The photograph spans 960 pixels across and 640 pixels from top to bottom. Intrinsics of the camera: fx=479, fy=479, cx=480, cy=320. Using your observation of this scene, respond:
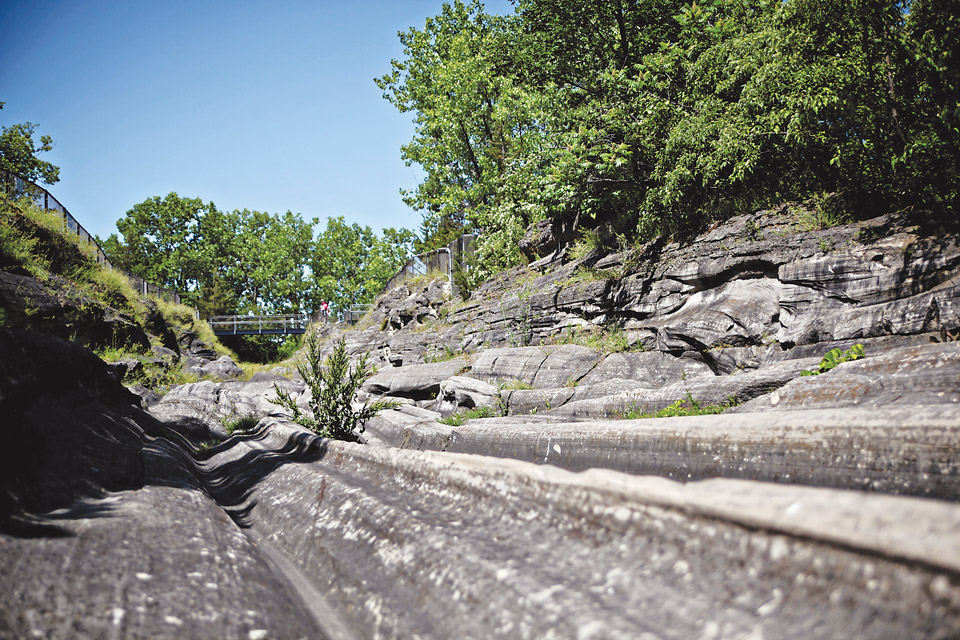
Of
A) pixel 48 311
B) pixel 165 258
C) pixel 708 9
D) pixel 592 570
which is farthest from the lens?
pixel 165 258

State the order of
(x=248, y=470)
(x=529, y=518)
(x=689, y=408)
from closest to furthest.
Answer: (x=529, y=518), (x=248, y=470), (x=689, y=408)

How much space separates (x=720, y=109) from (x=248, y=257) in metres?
50.2

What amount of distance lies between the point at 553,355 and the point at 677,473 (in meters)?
5.97

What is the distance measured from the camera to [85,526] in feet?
5.55

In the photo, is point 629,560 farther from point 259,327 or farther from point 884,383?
point 259,327

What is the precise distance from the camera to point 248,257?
50.2 metres

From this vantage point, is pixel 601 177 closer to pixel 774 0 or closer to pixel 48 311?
pixel 774 0

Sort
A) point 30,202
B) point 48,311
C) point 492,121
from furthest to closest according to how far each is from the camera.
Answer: point 492,121
point 30,202
point 48,311

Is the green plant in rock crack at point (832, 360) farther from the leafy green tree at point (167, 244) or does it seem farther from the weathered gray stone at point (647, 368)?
the leafy green tree at point (167, 244)

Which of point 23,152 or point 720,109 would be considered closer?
point 720,109

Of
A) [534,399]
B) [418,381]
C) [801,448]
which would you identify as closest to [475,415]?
[534,399]

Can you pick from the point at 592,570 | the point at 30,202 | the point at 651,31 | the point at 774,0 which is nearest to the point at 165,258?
the point at 30,202

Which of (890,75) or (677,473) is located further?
(890,75)

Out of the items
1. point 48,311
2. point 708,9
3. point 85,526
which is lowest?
point 85,526
